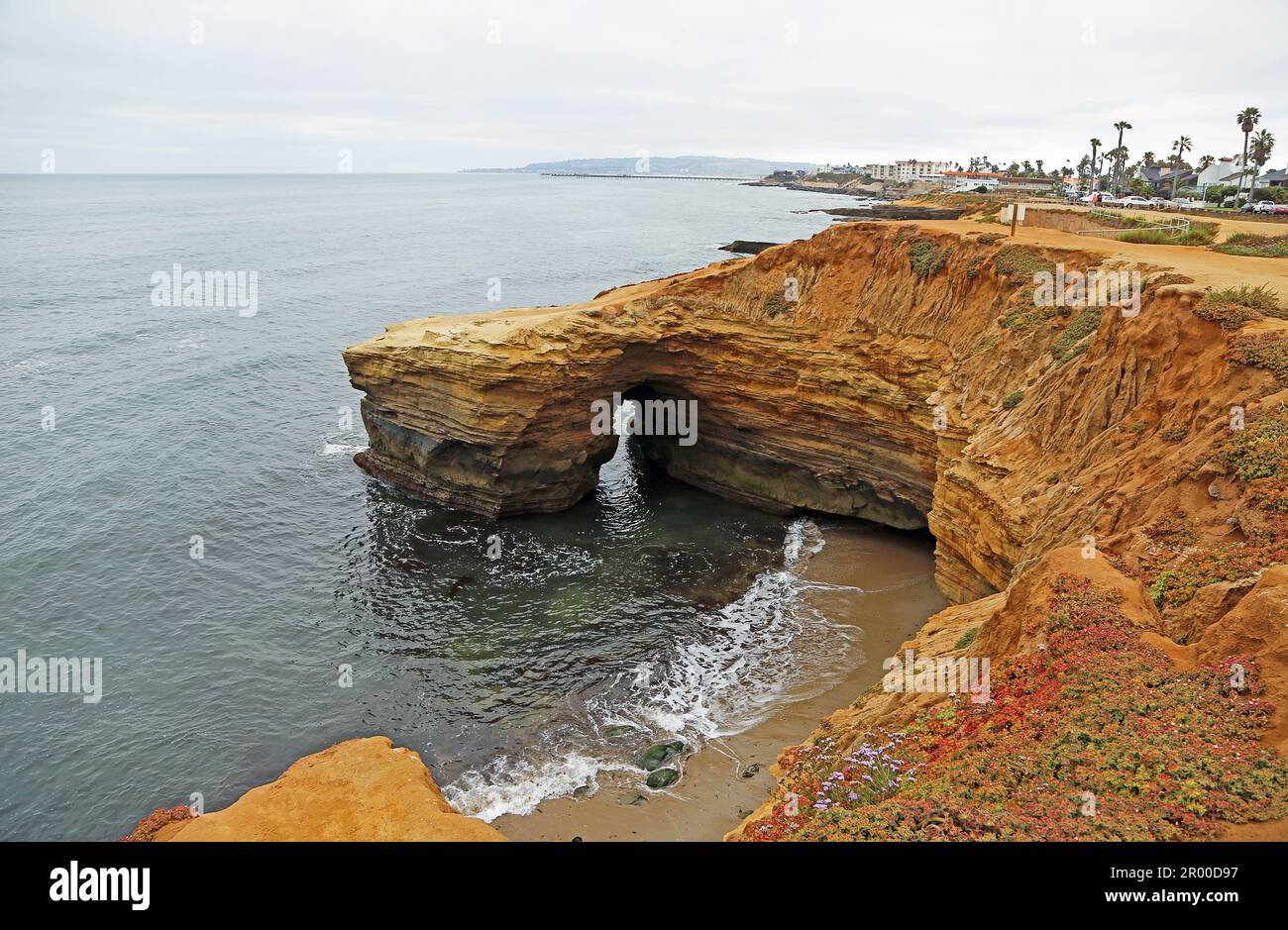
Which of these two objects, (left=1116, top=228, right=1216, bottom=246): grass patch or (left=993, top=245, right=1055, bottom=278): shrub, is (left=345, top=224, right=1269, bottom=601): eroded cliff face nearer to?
(left=993, top=245, right=1055, bottom=278): shrub

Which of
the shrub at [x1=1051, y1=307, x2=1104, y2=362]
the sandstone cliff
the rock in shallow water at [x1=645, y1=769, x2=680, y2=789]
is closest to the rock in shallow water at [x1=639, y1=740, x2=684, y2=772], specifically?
the rock in shallow water at [x1=645, y1=769, x2=680, y2=789]

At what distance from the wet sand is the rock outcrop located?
4.11 metres

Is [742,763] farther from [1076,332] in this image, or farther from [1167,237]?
[1167,237]

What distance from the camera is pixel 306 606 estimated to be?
997 inches

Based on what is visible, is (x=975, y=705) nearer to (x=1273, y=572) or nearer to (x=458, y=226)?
(x=1273, y=572)

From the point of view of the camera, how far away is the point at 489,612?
2497cm

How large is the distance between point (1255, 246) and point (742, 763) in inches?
894

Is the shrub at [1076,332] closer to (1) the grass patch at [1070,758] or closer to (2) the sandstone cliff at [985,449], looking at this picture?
(2) the sandstone cliff at [985,449]

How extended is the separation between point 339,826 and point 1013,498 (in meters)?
15.4

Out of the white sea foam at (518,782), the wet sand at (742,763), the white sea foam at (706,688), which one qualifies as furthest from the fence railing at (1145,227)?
the white sea foam at (518,782)

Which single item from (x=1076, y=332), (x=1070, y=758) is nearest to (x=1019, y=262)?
(x=1076, y=332)

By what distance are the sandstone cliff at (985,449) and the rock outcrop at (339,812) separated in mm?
5092

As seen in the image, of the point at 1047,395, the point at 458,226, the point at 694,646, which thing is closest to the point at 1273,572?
the point at 1047,395

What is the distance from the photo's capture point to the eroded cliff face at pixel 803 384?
19.9m
